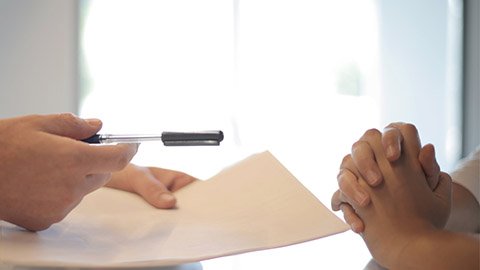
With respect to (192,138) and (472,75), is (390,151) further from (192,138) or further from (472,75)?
(472,75)

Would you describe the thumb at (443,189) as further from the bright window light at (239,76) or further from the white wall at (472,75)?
the white wall at (472,75)

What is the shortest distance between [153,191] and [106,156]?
13 centimetres

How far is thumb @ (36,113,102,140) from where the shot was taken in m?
0.40

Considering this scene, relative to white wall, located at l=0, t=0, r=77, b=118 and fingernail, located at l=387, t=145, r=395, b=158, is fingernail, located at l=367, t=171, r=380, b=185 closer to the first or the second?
fingernail, located at l=387, t=145, r=395, b=158

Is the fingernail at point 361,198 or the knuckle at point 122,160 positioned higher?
the knuckle at point 122,160

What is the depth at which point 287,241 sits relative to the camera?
14.1 inches

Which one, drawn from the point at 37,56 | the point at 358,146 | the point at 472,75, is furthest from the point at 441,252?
the point at 472,75

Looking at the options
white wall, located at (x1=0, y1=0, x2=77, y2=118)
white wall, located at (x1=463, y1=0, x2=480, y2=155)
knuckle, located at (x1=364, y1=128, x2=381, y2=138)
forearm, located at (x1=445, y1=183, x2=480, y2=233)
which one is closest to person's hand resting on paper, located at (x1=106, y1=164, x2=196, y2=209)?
knuckle, located at (x1=364, y1=128, x2=381, y2=138)

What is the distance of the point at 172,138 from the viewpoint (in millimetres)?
429

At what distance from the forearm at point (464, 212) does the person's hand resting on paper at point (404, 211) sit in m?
0.19

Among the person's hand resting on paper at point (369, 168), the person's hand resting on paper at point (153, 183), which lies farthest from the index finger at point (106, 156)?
the person's hand resting on paper at point (369, 168)

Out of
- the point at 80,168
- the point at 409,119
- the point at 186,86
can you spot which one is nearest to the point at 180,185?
the point at 80,168

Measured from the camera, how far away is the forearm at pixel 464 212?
2.22 ft

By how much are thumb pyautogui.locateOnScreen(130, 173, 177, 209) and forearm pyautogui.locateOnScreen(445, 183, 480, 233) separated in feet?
1.26
